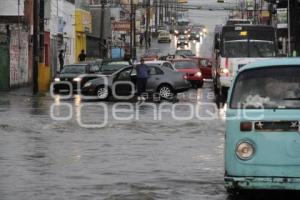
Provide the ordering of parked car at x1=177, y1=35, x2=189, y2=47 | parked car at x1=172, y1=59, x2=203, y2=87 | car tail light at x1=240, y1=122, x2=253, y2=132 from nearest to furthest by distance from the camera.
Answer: car tail light at x1=240, y1=122, x2=253, y2=132, parked car at x1=172, y1=59, x2=203, y2=87, parked car at x1=177, y1=35, x2=189, y2=47

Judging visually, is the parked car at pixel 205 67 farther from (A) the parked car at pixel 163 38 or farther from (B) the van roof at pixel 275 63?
(A) the parked car at pixel 163 38

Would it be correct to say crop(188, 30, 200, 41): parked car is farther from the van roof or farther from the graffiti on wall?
the van roof

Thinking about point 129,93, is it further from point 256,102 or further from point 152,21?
point 152,21

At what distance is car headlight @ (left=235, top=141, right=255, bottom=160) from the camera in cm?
912

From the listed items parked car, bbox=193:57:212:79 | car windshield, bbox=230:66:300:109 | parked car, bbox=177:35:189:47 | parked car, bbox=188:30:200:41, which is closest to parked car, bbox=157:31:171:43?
parked car, bbox=177:35:189:47

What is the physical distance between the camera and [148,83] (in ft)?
104

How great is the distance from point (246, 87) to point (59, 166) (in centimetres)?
452

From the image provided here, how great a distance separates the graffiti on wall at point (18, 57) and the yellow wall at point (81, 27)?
1843 centimetres

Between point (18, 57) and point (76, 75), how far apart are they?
401cm

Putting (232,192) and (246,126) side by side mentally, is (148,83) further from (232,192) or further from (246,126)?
(246,126)

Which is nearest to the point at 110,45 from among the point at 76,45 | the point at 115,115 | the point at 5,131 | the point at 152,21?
the point at 76,45

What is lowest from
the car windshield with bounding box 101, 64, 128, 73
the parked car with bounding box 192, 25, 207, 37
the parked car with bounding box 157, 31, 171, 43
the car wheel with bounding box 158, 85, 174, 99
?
the car wheel with bounding box 158, 85, 174, 99

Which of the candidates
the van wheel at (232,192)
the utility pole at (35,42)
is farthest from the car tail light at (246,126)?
the utility pole at (35,42)

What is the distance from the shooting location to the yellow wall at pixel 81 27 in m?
59.1
